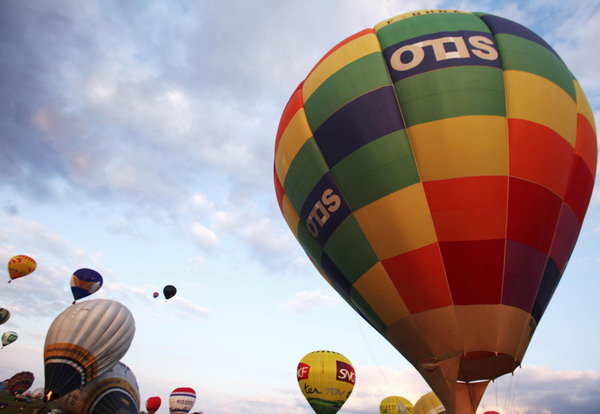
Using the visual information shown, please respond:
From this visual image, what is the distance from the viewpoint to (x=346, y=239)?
9.12 meters

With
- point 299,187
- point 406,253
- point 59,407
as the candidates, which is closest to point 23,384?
point 59,407

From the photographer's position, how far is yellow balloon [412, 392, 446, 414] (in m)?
24.2

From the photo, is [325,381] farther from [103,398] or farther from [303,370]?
[103,398]

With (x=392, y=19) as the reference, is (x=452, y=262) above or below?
below

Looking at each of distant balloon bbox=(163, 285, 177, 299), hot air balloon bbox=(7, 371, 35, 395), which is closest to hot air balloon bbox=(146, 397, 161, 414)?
distant balloon bbox=(163, 285, 177, 299)

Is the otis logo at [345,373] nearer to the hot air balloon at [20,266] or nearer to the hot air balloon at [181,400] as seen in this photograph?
the hot air balloon at [181,400]

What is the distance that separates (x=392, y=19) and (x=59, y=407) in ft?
65.7

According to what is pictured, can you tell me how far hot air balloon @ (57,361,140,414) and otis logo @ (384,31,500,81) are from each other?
17.3m

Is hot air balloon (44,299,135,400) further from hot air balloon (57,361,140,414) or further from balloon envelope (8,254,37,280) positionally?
balloon envelope (8,254,37,280)

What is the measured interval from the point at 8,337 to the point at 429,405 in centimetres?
3436

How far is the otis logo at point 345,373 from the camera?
2155 cm

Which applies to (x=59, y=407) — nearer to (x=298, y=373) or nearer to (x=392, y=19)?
(x=298, y=373)

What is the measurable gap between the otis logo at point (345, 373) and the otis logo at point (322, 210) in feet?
46.3

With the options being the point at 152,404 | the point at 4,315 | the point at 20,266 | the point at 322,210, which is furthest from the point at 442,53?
the point at 4,315
